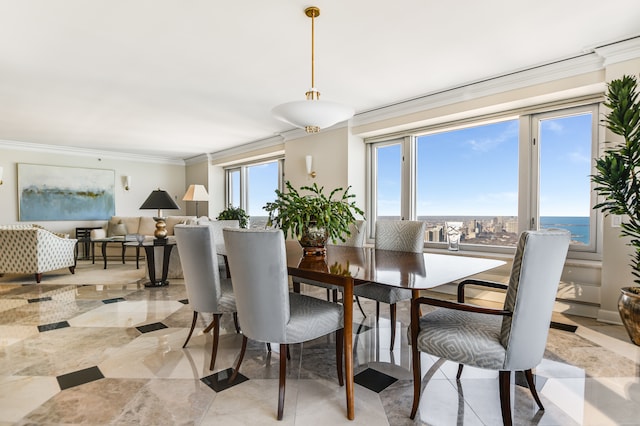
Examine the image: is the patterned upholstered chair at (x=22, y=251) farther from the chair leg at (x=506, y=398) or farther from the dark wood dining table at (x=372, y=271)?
the chair leg at (x=506, y=398)

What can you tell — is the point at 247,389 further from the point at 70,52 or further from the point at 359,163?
the point at 359,163

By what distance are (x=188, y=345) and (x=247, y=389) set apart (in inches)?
33.3

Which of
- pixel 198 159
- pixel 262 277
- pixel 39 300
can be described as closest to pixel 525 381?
pixel 262 277

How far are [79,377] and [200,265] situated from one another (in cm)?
95

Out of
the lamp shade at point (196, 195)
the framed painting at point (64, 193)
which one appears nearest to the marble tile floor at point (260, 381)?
the lamp shade at point (196, 195)

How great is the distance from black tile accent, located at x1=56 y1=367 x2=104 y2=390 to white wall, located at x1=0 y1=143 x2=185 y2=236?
240 inches

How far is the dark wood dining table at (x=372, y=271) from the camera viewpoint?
1.67 metres

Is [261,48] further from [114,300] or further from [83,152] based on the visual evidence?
[83,152]

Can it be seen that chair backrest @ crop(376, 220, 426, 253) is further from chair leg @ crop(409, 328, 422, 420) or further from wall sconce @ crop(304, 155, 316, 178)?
wall sconce @ crop(304, 155, 316, 178)

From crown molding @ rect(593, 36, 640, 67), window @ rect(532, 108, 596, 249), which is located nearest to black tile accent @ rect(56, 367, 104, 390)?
window @ rect(532, 108, 596, 249)

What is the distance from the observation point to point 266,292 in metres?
1.74

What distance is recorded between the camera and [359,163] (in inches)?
203

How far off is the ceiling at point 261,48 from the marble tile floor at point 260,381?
231cm

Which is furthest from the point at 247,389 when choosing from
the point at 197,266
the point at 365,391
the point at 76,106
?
the point at 76,106
